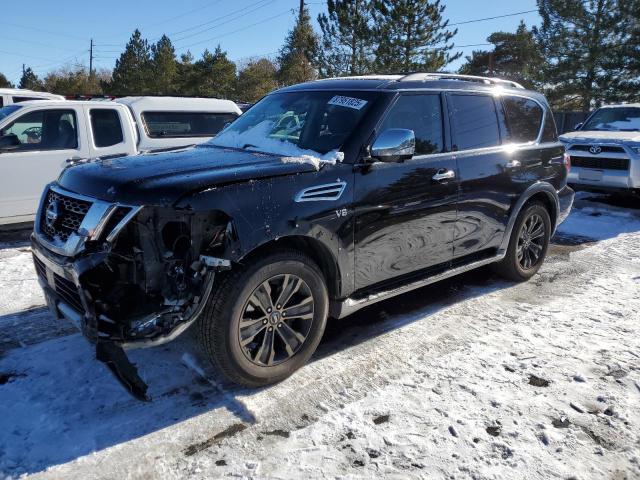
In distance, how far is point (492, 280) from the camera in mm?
5508

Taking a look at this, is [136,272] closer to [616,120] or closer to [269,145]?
[269,145]

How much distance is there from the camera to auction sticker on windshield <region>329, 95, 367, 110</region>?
12.6 feet

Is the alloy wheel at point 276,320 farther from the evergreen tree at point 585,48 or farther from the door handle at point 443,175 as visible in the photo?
the evergreen tree at point 585,48

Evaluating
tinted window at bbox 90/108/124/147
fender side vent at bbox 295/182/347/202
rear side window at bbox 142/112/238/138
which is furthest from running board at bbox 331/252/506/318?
rear side window at bbox 142/112/238/138

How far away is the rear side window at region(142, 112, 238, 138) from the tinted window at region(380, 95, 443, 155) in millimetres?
5386

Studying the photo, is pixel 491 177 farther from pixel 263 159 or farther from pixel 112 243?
pixel 112 243

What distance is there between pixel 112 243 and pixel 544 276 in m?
4.60

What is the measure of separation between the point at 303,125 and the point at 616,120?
9.25 meters

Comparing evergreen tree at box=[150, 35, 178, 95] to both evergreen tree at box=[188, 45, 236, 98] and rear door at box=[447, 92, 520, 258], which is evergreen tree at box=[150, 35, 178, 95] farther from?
rear door at box=[447, 92, 520, 258]

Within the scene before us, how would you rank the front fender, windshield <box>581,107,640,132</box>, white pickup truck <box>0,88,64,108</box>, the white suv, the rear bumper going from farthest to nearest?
white pickup truck <box>0,88,64,108</box>
windshield <box>581,107,640,132</box>
the white suv
the rear bumper
the front fender

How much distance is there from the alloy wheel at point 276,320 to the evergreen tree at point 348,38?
95.9 feet

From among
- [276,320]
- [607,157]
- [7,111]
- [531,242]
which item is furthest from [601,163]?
[7,111]

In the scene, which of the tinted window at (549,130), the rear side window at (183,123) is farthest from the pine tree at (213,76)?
the tinted window at (549,130)

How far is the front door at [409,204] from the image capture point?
3627mm
